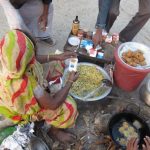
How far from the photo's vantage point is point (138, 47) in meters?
3.69

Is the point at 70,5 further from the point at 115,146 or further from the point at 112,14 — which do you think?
the point at 115,146

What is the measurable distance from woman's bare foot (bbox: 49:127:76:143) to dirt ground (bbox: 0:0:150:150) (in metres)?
0.06

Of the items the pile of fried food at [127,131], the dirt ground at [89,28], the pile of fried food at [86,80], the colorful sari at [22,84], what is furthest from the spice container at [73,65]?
the pile of fried food at [127,131]

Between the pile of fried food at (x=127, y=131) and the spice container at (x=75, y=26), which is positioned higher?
the spice container at (x=75, y=26)

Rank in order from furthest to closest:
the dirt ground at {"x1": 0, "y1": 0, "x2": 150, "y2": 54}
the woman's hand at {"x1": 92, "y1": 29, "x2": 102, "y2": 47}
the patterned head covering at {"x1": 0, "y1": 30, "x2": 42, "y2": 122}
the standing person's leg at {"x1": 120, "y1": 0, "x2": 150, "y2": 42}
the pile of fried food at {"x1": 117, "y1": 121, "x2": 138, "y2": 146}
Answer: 1. the dirt ground at {"x1": 0, "y1": 0, "x2": 150, "y2": 54}
2. the standing person's leg at {"x1": 120, "y1": 0, "x2": 150, "y2": 42}
3. the woman's hand at {"x1": 92, "y1": 29, "x2": 102, "y2": 47}
4. the pile of fried food at {"x1": 117, "y1": 121, "x2": 138, "y2": 146}
5. the patterned head covering at {"x1": 0, "y1": 30, "x2": 42, "y2": 122}

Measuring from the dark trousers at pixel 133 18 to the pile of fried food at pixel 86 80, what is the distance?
973 mm

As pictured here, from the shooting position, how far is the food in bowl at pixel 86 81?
3621mm

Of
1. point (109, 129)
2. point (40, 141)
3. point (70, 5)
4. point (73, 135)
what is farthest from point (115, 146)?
point (70, 5)

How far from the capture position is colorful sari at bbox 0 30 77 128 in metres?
2.27

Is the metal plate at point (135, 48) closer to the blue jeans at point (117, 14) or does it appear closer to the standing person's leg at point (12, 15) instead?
the blue jeans at point (117, 14)

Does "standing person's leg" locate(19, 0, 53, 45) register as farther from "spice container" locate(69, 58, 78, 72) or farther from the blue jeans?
"spice container" locate(69, 58, 78, 72)

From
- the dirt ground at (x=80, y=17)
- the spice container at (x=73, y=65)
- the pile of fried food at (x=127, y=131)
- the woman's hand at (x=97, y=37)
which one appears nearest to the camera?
the spice container at (x=73, y=65)

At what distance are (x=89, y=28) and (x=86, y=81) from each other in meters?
1.44

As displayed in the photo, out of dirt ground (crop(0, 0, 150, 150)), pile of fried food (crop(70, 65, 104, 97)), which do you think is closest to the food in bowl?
pile of fried food (crop(70, 65, 104, 97))
